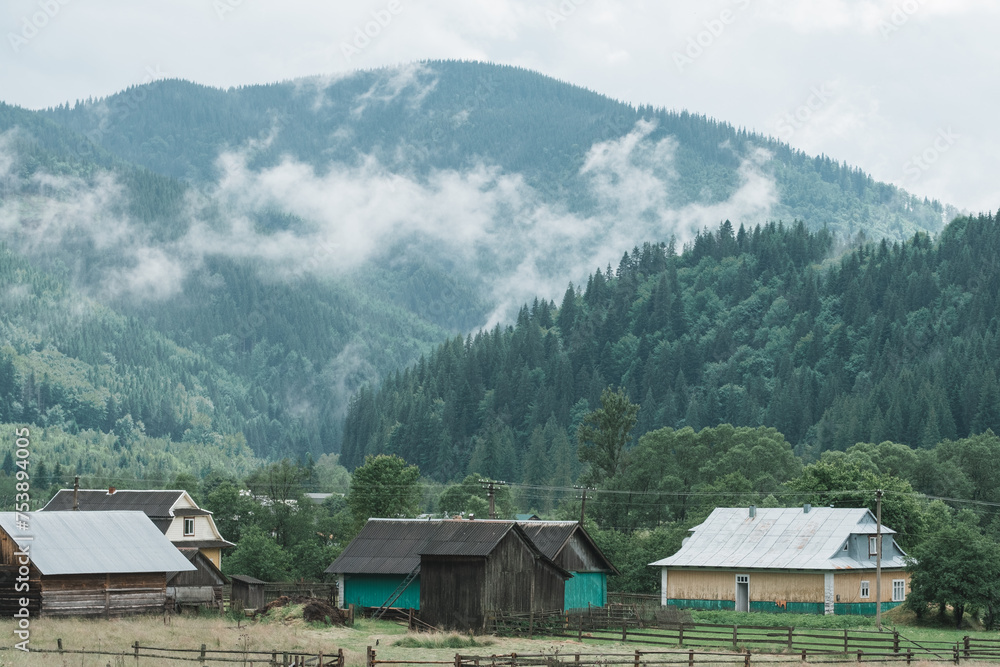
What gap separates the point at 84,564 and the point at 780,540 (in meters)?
42.3

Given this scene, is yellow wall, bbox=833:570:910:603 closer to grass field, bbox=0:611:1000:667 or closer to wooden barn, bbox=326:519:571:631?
grass field, bbox=0:611:1000:667

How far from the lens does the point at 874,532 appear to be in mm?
79750

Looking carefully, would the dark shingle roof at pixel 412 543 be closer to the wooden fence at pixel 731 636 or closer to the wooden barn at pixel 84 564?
the wooden fence at pixel 731 636

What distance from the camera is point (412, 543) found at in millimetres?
72062

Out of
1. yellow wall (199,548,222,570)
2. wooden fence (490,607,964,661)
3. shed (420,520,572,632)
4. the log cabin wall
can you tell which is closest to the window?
wooden fence (490,607,964,661)

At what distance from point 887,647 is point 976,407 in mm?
139287

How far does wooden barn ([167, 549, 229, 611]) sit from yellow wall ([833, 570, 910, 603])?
35790mm

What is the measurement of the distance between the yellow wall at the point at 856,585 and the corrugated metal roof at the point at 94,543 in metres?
37.5

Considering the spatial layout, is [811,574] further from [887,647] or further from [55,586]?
[55,586]

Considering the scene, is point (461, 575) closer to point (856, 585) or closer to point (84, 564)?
point (84, 564)

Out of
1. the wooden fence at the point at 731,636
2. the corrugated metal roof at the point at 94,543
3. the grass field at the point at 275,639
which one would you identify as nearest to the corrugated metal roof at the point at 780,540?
the grass field at the point at 275,639

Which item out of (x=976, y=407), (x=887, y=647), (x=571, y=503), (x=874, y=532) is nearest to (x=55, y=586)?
(x=887, y=647)

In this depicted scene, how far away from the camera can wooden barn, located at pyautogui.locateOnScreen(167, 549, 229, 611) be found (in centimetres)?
7131

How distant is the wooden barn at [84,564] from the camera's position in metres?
59.8
